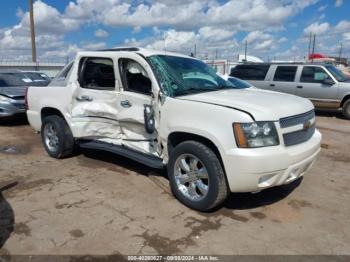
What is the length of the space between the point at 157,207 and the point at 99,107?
1.86 m

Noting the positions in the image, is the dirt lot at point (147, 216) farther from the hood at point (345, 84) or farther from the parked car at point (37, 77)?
the hood at point (345, 84)

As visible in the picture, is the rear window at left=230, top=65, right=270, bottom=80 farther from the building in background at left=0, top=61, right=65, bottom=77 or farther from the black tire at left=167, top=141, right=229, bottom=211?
the building in background at left=0, top=61, right=65, bottom=77

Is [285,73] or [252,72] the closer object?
[285,73]

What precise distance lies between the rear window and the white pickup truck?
321 inches

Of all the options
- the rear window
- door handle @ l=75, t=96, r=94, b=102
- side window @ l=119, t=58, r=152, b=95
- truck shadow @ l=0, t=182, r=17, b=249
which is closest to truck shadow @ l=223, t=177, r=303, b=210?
side window @ l=119, t=58, r=152, b=95

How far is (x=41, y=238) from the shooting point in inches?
138

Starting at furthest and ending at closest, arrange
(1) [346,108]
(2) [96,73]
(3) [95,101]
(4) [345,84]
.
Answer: (1) [346,108] < (4) [345,84] < (2) [96,73] < (3) [95,101]

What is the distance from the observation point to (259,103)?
3.83 m

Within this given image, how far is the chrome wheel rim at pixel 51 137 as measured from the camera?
6.15 metres

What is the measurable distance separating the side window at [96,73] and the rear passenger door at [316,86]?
868cm

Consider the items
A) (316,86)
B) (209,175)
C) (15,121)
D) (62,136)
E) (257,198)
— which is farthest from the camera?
(316,86)

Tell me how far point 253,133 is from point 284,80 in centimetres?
952

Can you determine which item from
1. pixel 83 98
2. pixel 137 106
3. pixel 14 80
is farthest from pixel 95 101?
pixel 14 80

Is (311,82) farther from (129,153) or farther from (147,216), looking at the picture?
(147,216)
